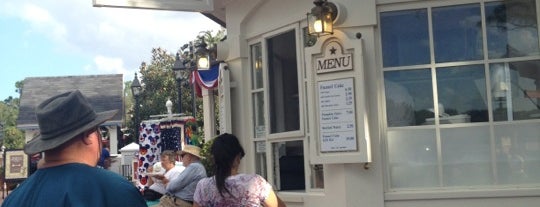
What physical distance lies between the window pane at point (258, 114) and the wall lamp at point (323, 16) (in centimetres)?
184

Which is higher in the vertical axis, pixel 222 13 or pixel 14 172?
pixel 222 13

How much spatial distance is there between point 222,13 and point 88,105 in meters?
7.30

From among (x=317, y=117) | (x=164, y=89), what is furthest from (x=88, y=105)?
(x=164, y=89)

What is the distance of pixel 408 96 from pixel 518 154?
1120 millimetres

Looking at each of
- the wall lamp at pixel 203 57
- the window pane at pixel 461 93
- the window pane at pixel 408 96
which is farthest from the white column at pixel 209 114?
the window pane at pixel 461 93

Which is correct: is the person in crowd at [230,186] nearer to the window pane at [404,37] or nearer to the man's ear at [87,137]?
the man's ear at [87,137]

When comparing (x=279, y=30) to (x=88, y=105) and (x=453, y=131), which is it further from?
(x=88, y=105)

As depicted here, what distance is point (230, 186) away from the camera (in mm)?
4191

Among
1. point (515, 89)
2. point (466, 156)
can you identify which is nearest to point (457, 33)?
point (515, 89)

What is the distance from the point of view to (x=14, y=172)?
2245cm

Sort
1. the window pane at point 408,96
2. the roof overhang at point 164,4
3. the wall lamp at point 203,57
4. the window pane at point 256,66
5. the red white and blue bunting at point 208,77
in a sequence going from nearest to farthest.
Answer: the window pane at point 408,96 → the roof overhang at point 164,4 → the window pane at point 256,66 → the wall lamp at point 203,57 → the red white and blue bunting at point 208,77

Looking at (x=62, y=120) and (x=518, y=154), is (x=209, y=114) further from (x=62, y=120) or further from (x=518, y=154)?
(x=62, y=120)

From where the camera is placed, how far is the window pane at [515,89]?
638 cm

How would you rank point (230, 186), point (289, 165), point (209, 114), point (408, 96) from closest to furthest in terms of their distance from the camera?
point (230, 186) < point (408, 96) < point (289, 165) < point (209, 114)
